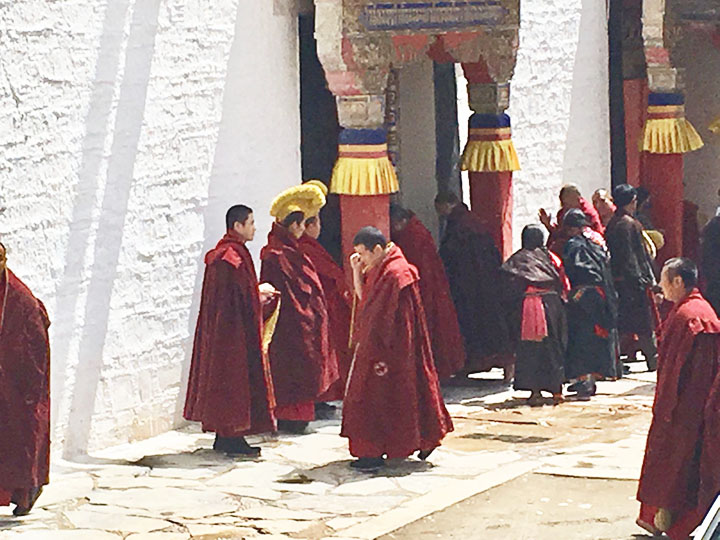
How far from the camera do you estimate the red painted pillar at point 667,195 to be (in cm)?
1591

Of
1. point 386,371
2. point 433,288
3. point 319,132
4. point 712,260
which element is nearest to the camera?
point 386,371

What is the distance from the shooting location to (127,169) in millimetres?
11289

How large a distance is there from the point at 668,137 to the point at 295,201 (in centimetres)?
515

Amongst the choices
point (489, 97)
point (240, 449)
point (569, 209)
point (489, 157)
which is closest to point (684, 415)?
point (240, 449)

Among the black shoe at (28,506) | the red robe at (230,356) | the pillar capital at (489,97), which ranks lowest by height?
the black shoe at (28,506)

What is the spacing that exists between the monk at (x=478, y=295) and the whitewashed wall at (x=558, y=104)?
1663mm

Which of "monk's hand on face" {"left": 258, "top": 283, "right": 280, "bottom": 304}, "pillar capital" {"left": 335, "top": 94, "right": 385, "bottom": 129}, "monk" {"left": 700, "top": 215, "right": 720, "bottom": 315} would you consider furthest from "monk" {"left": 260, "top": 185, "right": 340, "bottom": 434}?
"monk" {"left": 700, "top": 215, "right": 720, "bottom": 315}

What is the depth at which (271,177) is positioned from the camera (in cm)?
1255

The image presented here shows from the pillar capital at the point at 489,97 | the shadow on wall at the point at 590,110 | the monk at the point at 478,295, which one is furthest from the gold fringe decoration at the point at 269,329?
the shadow on wall at the point at 590,110

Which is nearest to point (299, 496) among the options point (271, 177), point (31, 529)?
point (31, 529)

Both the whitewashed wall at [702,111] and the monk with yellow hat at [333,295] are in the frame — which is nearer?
the monk with yellow hat at [333,295]

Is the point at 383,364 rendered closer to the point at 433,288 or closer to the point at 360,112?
the point at 360,112

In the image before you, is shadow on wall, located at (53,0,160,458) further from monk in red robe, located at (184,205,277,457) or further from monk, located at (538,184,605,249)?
monk, located at (538,184,605,249)

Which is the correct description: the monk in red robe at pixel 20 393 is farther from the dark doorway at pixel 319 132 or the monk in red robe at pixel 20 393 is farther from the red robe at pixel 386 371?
the dark doorway at pixel 319 132
